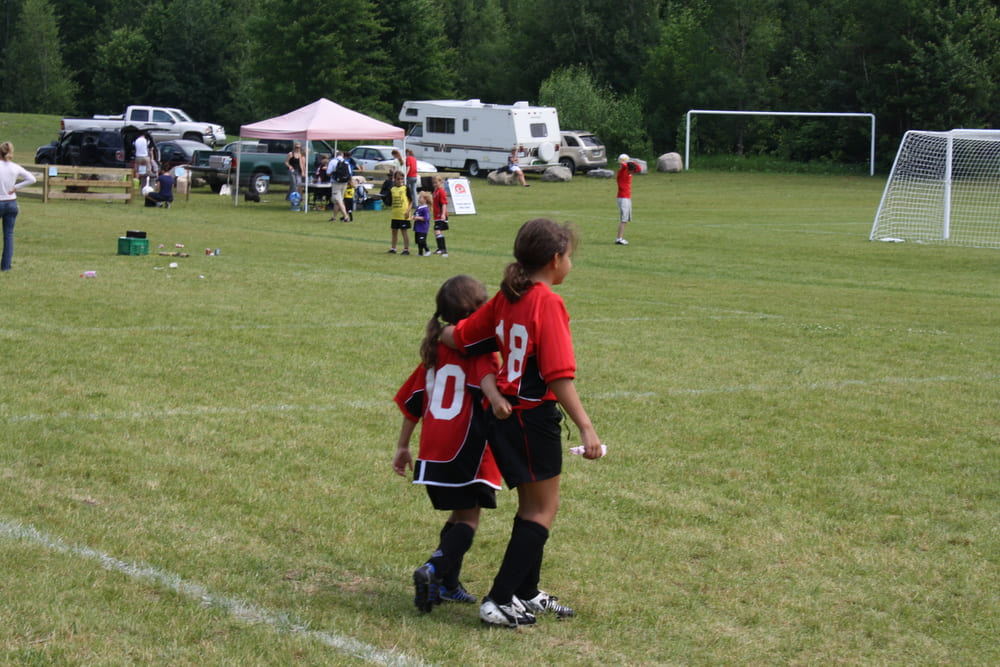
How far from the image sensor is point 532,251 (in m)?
4.42

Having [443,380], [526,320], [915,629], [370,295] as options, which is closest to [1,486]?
[443,380]

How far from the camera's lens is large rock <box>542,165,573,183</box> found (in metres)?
48.0

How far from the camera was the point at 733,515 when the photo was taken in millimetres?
6109

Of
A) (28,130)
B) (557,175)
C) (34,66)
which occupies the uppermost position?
(34,66)

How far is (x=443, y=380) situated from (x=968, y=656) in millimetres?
2317

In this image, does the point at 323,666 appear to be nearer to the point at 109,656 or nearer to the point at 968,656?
the point at 109,656

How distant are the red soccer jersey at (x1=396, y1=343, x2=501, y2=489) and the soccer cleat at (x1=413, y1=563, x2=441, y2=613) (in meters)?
0.35

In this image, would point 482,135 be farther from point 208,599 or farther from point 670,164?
point 208,599

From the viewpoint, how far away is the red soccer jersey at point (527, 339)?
4316 millimetres

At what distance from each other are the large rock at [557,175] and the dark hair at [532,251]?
143 feet

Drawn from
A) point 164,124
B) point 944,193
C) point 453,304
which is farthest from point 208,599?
point 164,124

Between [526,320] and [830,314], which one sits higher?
[526,320]

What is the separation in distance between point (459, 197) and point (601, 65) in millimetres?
46582

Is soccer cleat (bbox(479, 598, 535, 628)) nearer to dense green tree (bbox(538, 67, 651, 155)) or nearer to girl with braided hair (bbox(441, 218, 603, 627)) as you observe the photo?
girl with braided hair (bbox(441, 218, 603, 627))
